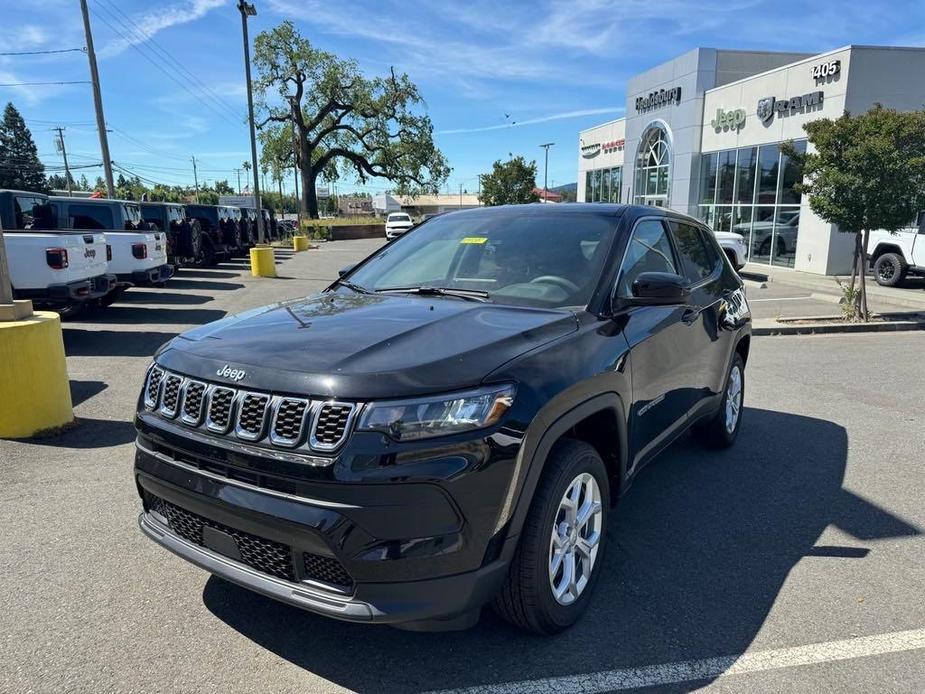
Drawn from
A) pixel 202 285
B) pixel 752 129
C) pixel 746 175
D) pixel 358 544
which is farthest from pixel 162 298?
pixel 752 129

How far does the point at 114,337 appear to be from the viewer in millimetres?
9352

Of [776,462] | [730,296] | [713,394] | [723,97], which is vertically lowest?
[776,462]

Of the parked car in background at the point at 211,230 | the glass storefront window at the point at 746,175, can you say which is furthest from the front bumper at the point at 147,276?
the glass storefront window at the point at 746,175

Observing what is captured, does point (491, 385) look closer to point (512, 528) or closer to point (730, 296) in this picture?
point (512, 528)

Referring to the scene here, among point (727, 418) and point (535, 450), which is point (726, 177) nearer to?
point (727, 418)

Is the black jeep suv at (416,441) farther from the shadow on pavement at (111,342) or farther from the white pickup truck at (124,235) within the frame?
the white pickup truck at (124,235)

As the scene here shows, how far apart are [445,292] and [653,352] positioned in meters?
1.13

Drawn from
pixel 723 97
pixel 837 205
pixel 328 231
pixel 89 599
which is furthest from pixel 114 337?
pixel 328 231

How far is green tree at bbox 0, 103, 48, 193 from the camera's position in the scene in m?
90.3

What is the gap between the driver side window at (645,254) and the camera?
340 cm

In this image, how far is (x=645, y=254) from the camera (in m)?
3.75

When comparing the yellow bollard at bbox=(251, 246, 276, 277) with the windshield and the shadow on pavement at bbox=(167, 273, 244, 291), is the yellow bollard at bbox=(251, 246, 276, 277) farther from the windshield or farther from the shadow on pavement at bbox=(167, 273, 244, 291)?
the windshield

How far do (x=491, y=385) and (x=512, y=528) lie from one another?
518 millimetres

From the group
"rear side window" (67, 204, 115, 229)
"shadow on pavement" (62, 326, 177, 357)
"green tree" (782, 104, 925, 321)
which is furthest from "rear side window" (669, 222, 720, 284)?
"rear side window" (67, 204, 115, 229)
